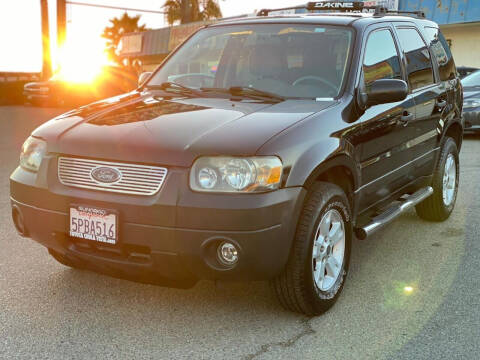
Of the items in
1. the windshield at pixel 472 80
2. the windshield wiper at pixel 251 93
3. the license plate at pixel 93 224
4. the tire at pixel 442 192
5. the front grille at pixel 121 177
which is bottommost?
the tire at pixel 442 192

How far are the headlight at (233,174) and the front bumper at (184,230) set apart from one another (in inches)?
1.9

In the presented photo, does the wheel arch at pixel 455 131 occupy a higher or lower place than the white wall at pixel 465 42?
lower

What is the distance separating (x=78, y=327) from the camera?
349 cm

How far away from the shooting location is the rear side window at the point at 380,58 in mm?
4434

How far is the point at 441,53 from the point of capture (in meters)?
5.81

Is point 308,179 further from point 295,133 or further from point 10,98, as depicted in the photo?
point 10,98

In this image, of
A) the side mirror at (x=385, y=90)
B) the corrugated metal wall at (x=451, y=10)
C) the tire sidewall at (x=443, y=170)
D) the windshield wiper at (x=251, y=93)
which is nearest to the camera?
the side mirror at (x=385, y=90)

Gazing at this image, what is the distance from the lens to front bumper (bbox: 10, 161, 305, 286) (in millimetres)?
3139

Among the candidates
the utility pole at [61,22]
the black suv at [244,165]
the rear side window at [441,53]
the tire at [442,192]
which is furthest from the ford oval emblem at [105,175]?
the utility pole at [61,22]

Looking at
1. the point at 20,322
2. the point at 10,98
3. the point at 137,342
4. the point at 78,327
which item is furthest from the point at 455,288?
the point at 10,98

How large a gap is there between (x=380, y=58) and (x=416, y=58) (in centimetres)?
71

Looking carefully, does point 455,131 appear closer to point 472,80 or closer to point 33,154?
point 33,154

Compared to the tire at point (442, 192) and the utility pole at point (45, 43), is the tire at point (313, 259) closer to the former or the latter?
the tire at point (442, 192)

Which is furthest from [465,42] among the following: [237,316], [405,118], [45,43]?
[237,316]
